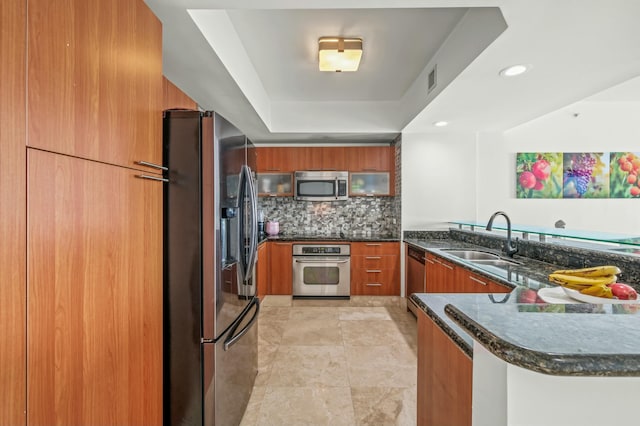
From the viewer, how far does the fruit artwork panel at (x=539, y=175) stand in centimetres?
408

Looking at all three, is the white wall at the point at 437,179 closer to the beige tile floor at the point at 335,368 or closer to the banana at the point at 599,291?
the beige tile floor at the point at 335,368

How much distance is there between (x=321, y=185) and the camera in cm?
442

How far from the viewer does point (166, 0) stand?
1436mm

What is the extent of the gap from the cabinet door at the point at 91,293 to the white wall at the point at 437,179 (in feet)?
10.8

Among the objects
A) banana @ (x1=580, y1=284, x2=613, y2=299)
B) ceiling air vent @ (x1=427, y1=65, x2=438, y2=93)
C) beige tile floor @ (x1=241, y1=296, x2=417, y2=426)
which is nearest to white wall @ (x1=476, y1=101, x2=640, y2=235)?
ceiling air vent @ (x1=427, y1=65, x2=438, y2=93)

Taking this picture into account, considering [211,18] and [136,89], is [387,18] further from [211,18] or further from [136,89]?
[136,89]

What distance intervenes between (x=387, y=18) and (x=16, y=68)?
2177mm

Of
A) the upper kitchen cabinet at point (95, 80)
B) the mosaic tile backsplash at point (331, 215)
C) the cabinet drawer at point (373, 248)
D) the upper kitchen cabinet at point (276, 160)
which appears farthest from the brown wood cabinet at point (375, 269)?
the upper kitchen cabinet at point (95, 80)

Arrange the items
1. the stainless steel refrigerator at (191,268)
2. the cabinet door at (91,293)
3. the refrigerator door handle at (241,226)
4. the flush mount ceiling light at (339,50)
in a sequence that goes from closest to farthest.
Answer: the cabinet door at (91,293), the stainless steel refrigerator at (191,268), the refrigerator door handle at (241,226), the flush mount ceiling light at (339,50)

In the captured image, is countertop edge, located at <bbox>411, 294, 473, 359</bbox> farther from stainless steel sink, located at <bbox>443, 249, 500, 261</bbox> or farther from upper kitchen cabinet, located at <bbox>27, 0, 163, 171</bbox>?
stainless steel sink, located at <bbox>443, 249, 500, 261</bbox>

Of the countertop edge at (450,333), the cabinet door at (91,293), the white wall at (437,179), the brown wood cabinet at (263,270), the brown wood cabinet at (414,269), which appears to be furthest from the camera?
the white wall at (437,179)

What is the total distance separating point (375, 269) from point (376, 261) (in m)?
0.11

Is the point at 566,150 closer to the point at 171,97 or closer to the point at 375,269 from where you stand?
the point at 375,269

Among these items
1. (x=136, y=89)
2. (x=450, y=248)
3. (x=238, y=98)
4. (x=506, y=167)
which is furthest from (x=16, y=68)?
(x=506, y=167)
